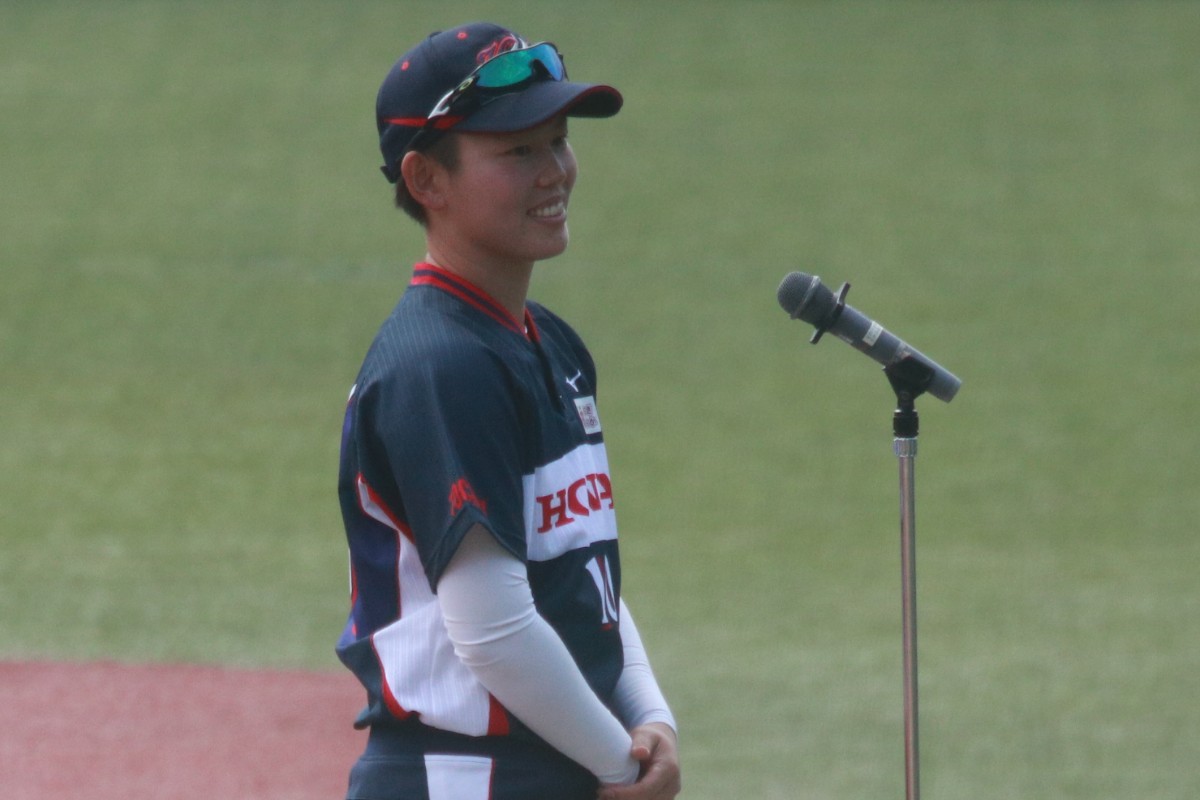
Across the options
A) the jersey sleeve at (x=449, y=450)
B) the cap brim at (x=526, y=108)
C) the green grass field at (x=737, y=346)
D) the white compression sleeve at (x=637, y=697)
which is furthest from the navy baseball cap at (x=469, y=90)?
the green grass field at (x=737, y=346)

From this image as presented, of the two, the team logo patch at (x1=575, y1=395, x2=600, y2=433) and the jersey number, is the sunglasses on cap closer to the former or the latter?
the team logo patch at (x1=575, y1=395, x2=600, y2=433)

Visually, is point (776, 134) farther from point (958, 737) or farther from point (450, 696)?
point (450, 696)

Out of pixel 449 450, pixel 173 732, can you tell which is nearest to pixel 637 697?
pixel 449 450

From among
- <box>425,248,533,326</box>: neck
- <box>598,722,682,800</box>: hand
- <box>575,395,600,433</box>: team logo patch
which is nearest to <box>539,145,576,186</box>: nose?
<box>425,248,533,326</box>: neck

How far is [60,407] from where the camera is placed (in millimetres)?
8727

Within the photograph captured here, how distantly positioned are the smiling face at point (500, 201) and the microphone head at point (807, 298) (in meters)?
0.37

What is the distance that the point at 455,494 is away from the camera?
1789 mm

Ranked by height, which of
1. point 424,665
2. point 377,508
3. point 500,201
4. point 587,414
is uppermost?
point 500,201

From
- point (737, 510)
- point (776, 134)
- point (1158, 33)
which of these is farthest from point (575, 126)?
point (737, 510)

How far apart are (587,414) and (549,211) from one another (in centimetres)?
25

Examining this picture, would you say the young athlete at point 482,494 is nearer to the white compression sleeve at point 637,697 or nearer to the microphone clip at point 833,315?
the white compression sleeve at point 637,697

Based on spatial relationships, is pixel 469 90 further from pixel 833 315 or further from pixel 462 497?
pixel 833 315

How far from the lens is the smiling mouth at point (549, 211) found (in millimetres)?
2000

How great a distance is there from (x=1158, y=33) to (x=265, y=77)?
818 centimetres
